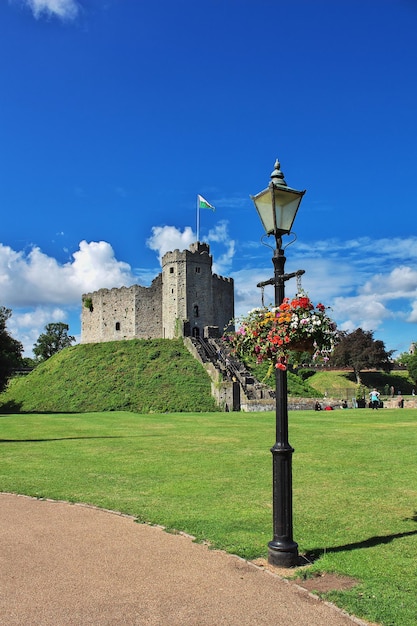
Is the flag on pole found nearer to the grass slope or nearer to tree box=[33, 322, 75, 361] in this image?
the grass slope

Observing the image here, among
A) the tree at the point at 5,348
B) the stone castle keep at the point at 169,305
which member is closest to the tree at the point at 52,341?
the stone castle keep at the point at 169,305

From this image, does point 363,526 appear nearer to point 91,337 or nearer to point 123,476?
point 123,476

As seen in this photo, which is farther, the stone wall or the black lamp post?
the stone wall

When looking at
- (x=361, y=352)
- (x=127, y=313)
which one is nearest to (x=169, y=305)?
(x=127, y=313)

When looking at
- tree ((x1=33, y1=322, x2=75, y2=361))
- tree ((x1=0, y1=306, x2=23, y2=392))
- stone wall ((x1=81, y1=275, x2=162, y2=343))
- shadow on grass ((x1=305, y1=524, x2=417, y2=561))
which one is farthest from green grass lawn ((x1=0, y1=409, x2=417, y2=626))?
tree ((x1=33, y1=322, x2=75, y2=361))

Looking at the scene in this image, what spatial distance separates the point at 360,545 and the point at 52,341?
107m

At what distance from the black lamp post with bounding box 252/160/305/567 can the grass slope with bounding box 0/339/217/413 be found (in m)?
29.9

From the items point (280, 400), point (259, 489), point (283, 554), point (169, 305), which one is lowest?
point (259, 489)

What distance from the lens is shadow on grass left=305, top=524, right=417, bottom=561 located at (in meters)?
6.25

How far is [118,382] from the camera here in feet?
142

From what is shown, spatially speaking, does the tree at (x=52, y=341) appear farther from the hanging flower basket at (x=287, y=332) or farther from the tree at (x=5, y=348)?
the hanging flower basket at (x=287, y=332)

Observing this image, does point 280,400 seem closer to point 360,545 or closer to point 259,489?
point 360,545

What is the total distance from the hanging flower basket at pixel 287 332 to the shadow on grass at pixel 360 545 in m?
2.23

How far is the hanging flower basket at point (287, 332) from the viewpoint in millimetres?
6156
